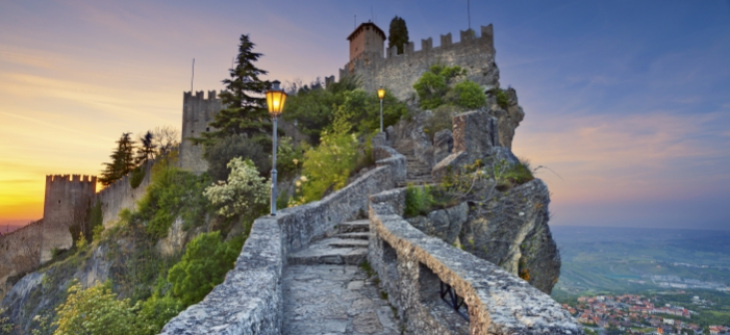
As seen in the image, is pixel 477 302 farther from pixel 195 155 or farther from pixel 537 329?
pixel 195 155

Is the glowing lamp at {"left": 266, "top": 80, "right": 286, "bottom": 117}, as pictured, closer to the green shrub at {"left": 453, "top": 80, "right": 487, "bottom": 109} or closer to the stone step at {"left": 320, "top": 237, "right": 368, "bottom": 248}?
the stone step at {"left": 320, "top": 237, "right": 368, "bottom": 248}

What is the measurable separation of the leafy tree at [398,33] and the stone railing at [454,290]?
33702mm

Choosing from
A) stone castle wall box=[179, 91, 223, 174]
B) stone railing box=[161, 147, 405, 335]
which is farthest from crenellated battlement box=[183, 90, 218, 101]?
stone railing box=[161, 147, 405, 335]

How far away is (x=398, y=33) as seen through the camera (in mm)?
37281

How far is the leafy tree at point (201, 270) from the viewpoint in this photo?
8.45 metres

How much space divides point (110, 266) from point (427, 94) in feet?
72.5

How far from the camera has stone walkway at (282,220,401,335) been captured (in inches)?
167

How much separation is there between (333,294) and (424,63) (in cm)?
2879

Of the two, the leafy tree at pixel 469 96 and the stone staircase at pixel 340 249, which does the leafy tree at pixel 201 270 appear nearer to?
the stone staircase at pixel 340 249

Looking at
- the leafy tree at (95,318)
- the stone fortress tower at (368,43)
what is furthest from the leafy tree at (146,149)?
the leafy tree at (95,318)

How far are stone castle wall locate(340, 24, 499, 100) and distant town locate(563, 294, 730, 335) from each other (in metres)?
19.1

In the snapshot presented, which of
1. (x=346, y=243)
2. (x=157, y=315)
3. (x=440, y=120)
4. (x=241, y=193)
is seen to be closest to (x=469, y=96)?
(x=440, y=120)

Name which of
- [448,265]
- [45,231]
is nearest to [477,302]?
[448,265]

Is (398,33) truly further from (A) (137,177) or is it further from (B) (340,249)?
(B) (340,249)
